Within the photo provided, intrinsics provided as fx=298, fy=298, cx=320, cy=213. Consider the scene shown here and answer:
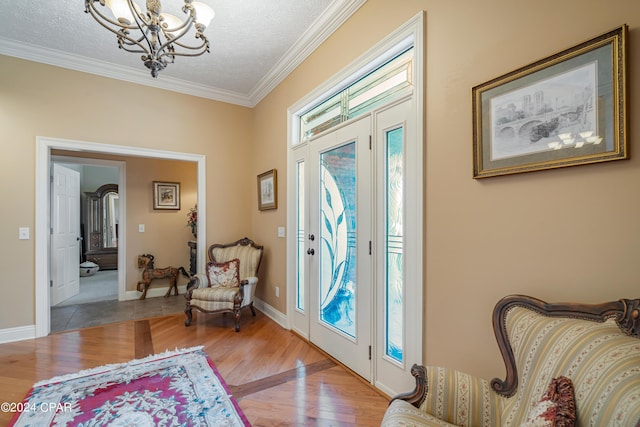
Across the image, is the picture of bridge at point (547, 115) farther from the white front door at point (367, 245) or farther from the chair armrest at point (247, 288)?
the chair armrest at point (247, 288)

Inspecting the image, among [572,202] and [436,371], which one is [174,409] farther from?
[572,202]

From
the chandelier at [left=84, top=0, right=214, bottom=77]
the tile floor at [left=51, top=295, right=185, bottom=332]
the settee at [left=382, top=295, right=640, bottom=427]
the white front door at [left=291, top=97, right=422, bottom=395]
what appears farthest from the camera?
the tile floor at [left=51, top=295, right=185, bottom=332]

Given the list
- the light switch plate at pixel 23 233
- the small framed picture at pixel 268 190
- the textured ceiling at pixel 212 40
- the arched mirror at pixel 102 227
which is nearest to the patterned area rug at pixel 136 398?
the light switch plate at pixel 23 233

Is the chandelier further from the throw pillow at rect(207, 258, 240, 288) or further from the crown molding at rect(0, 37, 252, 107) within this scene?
the throw pillow at rect(207, 258, 240, 288)

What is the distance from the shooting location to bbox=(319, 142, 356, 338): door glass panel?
2.51 m

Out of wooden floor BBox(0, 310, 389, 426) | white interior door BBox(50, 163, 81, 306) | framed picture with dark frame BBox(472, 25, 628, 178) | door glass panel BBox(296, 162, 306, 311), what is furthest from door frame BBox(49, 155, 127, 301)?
framed picture with dark frame BBox(472, 25, 628, 178)

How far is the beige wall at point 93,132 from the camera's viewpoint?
3090 mm

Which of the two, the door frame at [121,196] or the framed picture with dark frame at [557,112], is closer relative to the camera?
the framed picture with dark frame at [557,112]

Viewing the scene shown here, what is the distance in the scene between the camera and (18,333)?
122 inches

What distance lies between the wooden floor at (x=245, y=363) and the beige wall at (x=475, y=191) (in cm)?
63

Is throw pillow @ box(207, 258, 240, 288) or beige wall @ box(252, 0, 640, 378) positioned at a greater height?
beige wall @ box(252, 0, 640, 378)

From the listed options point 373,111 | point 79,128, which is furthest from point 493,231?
point 79,128

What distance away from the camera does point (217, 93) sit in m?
4.16

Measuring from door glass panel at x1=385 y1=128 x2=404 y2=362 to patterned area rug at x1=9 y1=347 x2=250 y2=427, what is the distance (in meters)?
1.10
